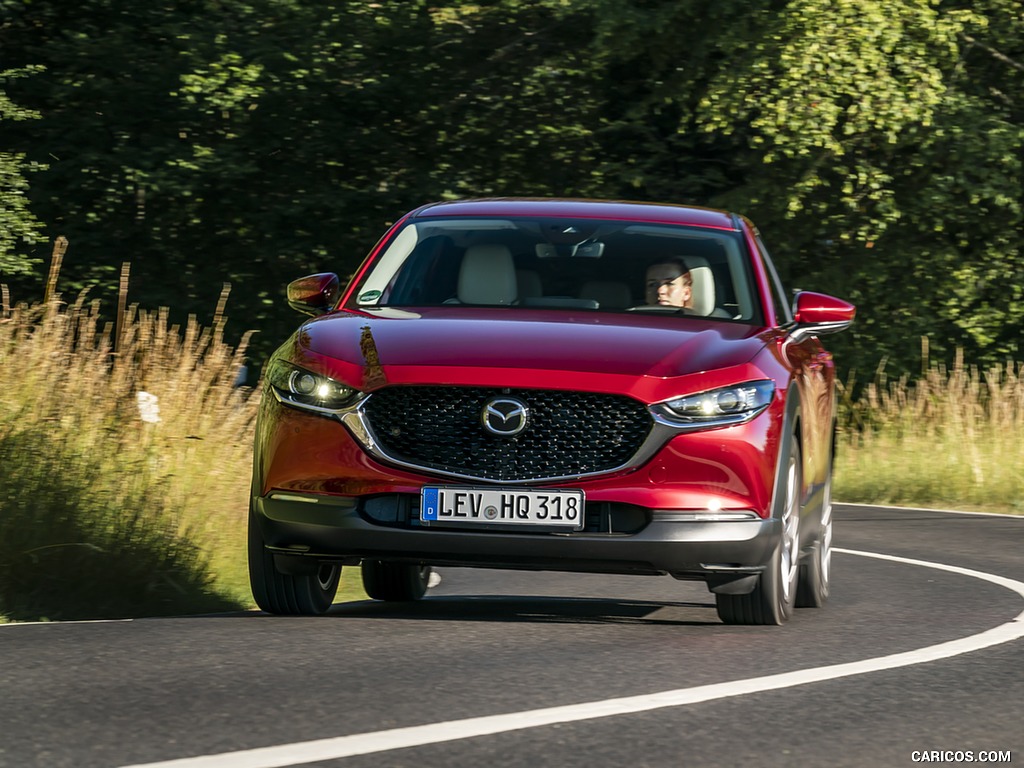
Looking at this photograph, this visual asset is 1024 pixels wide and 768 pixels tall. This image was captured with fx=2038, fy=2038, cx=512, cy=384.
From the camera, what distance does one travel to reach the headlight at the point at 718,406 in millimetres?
7355

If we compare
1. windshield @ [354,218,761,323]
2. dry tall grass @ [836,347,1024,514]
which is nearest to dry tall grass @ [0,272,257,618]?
windshield @ [354,218,761,323]

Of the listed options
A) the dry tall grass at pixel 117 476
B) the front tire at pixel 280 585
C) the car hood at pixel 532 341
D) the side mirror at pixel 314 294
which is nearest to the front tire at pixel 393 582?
the dry tall grass at pixel 117 476

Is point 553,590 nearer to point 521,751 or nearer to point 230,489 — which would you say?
point 230,489

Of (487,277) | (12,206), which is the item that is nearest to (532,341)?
(487,277)

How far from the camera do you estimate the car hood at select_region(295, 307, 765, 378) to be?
7.42 meters

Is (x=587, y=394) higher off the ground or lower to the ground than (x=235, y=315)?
higher

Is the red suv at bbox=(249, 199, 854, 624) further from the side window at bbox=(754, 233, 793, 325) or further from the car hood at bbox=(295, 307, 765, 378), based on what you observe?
the side window at bbox=(754, 233, 793, 325)

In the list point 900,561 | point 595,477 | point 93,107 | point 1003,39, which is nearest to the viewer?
point 595,477

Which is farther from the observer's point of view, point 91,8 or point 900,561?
point 91,8

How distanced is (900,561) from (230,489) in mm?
4079

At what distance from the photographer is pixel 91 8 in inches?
1110

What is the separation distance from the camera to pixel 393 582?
9.34 meters

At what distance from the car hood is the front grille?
0.11m

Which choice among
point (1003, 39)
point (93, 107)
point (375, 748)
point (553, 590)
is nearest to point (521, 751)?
point (375, 748)
